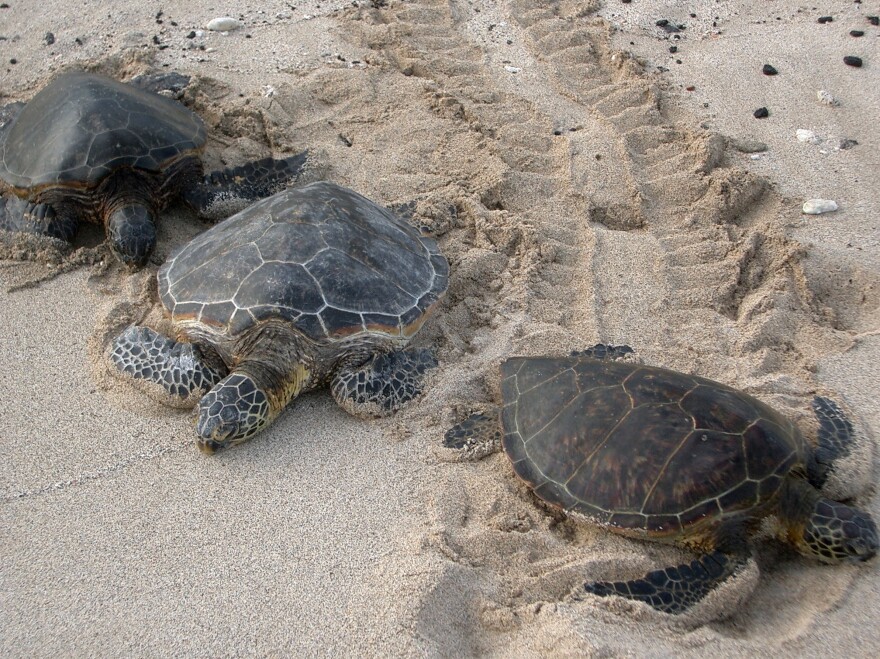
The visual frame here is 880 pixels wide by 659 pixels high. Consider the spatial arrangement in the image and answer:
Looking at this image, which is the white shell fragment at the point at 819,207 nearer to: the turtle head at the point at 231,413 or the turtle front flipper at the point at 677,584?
the turtle front flipper at the point at 677,584

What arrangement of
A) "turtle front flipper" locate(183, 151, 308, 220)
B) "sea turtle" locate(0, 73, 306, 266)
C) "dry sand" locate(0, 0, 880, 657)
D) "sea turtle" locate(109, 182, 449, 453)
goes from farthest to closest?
1. "turtle front flipper" locate(183, 151, 308, 220)
2. "sea turtle" locate(0, 73, 306, 266)
3. "sea turtle" locate(109, 182, 449, 453)
4. "dry sand" locate(0, 0, 880, 657)

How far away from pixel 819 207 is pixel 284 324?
3.04 meters

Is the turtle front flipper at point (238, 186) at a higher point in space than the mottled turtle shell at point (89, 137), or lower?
lower

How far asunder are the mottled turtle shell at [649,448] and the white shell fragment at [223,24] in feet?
13.8

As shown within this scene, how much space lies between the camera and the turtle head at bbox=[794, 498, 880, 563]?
235 centimetres

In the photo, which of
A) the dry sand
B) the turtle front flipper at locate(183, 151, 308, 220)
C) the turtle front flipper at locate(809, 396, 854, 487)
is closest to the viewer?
the dry sand

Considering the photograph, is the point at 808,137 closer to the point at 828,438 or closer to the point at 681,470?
the point at 828,438

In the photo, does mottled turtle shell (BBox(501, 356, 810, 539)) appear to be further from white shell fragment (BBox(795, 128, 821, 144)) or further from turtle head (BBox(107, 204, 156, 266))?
white shell fragment (BBox(795, 128, 821, 144))

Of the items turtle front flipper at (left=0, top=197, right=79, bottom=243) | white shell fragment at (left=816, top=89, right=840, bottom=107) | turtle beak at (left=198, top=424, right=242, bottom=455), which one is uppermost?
white shell fragment at (left=816, top=89, right=840, bottom=107)

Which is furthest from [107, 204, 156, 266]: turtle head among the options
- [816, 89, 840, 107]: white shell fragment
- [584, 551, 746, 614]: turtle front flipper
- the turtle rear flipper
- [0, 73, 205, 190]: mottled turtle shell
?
[816, 89, 840, 107]: white shell fragment

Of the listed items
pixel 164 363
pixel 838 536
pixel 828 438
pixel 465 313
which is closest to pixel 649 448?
pixel 838 536

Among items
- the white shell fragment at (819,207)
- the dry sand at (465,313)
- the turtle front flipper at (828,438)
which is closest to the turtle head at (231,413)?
the dry sand at (465,313)

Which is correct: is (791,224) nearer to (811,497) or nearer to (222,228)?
(811,497)

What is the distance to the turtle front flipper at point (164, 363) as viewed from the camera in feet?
10.1
